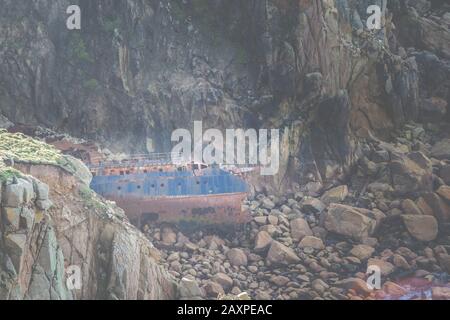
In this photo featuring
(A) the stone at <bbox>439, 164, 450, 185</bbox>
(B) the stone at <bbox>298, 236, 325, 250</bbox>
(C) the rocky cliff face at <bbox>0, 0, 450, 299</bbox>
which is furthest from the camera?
(A) the stone at <bbox>439, 164, 450, 185</bbox>

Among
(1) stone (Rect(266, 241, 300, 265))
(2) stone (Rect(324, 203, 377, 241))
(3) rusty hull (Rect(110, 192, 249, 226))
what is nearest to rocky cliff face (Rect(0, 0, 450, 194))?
(2) stone (Rect(324, 203, 377, 241))

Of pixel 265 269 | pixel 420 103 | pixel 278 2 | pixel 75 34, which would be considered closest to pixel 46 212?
pixel 265 269

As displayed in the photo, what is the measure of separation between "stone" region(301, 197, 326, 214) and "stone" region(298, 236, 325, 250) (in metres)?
0.45

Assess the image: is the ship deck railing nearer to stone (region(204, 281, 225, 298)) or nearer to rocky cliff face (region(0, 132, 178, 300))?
rocky cliff face (region(0, 132, 178, 300))

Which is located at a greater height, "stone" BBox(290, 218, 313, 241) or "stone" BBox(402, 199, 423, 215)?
"stone" BBox(402, 199, 423, 215)

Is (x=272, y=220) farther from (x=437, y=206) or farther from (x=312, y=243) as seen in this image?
(x=437, y=206)

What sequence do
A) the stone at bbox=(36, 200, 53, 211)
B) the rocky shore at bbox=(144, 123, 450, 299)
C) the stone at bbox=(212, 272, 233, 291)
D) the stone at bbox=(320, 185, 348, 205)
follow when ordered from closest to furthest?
the stone at bbox=(36, 200, 53, 211), the stone at bbox=(212, 272, 233, 291), the rocky shore at bbox=(144, 123, 450, 299), the stone at bbox=(320, 185, 348, 205)

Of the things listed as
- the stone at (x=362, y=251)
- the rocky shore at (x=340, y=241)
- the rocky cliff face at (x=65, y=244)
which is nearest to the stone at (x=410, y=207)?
the rocky shore at (x=340, y=241)

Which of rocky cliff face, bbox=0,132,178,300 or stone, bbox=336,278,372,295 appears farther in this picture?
stone, bbox=336,278,372,295

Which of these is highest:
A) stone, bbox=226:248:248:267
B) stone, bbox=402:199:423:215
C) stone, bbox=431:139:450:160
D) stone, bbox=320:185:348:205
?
stone, bbox=431:139:450:160

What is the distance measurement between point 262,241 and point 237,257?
41 cm

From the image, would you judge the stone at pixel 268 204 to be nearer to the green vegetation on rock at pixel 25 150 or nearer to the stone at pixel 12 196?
the green vegetation on rock at pixel 25 150

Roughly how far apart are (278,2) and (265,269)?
4028 millimetres

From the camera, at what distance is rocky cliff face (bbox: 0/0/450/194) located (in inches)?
317
